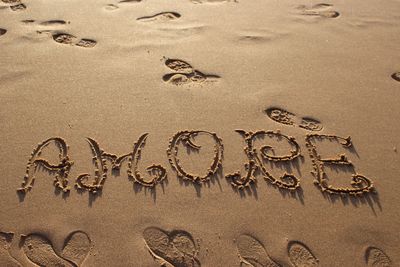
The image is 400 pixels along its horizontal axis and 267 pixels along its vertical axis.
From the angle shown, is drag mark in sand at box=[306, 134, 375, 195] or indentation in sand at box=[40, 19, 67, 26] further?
indentation in sand at box=[40, 19, 67, 26]

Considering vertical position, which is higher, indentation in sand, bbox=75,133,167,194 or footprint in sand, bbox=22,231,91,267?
indentation in sand, bbox=75,133,167,194

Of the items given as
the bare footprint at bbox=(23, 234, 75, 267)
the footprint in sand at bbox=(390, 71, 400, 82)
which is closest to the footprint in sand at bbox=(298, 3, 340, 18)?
the footprint in sand at bbox=(390, 71, 400, 82)

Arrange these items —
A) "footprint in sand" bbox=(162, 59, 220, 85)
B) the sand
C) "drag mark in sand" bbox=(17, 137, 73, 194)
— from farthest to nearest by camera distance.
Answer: "footprint in sand" bbox=(162, 59, 220, 85) < "drag mark in sand" bbox=(17, 137, 73, 194) < the sand

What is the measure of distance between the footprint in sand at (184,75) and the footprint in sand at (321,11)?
141 centimetres

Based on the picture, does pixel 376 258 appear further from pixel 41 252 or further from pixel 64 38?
pixel 64 38

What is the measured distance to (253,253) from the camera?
5.65ft

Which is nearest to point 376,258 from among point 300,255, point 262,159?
point 300,255

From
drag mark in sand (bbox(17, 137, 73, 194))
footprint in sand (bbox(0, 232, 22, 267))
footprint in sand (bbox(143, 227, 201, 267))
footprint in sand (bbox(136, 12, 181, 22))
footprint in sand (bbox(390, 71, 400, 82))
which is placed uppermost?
footprint in sand (bbox(136, 12, 181, 22))

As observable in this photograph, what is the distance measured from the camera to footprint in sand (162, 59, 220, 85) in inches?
102

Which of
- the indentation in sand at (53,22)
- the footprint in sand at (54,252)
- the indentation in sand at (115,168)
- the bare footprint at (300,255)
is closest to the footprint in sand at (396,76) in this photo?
the bare footprint at (300,255)

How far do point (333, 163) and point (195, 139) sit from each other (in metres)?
0.82

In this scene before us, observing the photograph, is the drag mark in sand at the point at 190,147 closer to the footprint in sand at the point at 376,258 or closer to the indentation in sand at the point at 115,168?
the indentation in sand at the point at 115,168

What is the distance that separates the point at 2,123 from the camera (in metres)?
2.25

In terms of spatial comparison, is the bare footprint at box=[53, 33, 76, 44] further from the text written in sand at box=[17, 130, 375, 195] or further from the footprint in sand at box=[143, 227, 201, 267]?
the footprint in sand at box=[143, 227, 201, 267]
